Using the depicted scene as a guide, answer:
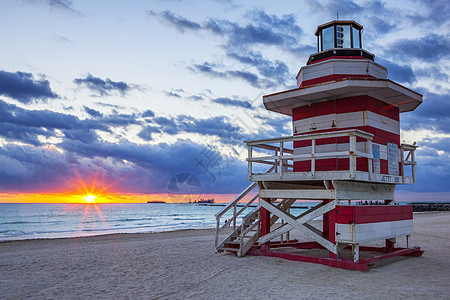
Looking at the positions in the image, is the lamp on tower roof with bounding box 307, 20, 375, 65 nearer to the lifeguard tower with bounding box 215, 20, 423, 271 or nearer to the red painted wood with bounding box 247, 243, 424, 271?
the lifeguard tower with bounding box 215, 20, 423, 271

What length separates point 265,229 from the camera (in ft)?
35.0

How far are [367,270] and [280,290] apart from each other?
3056 mm

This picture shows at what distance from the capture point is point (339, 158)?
33.3ft

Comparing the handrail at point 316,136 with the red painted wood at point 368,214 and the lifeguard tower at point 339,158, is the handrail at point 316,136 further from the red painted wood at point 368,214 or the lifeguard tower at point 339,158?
the red painted wood at point 368,214

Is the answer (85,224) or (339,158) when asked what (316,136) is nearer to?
(339,158)

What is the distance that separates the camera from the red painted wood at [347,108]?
10.2 meters

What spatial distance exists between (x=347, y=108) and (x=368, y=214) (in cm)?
310

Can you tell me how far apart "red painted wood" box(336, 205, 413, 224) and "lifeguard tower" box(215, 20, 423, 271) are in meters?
0.02

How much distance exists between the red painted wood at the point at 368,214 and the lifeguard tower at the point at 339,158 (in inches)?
0.9

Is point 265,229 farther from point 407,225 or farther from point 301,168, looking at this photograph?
point 407,225

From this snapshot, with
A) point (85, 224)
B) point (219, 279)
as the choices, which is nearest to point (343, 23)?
point (219, 279)

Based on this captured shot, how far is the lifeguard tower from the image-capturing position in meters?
9.02

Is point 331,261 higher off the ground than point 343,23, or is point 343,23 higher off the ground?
point 343,23

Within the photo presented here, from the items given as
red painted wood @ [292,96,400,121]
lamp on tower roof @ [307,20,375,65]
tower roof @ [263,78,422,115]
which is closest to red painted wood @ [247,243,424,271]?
red painted wood @ [292,96,400,121]
